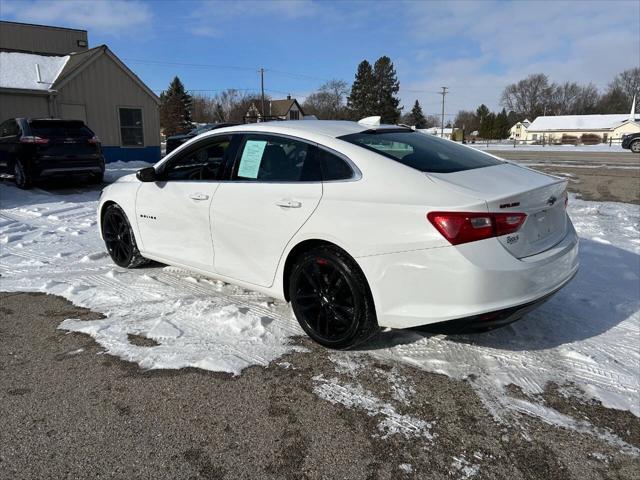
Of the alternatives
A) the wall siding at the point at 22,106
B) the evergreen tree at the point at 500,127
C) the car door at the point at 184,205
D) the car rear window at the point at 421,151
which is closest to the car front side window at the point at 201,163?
the car door at the point at 184,205

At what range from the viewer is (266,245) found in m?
3.68

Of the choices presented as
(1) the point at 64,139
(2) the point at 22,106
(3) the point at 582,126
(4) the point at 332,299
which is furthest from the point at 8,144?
(3) the point at 582,126

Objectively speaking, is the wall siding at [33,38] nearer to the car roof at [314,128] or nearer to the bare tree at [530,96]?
the car roof at [314,128]

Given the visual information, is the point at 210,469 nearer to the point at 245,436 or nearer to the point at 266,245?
the point at 245,436

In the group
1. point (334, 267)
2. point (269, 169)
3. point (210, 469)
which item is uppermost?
point (269, 169)

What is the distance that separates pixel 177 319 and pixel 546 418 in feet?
9.04

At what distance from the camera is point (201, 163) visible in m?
4.45

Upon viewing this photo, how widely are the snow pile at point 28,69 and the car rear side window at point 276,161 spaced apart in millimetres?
17062

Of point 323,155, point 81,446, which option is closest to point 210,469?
point 81,446

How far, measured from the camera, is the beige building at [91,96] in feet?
57.4

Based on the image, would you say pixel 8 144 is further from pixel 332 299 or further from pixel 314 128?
pixel 332 299

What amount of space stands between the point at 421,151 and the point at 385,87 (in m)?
73.0

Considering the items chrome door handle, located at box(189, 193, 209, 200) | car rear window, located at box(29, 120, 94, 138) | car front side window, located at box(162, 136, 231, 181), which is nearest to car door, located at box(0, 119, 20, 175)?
car rear window, located at box(29, 120, 94, 138)

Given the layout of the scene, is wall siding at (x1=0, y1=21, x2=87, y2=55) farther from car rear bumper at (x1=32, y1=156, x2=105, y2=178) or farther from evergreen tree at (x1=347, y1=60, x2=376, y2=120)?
evergreen tree at (x1=347, y1=60, x2=376, y2=120)
